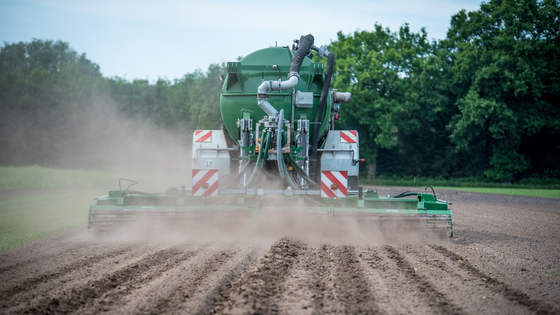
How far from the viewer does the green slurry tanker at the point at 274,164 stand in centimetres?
785

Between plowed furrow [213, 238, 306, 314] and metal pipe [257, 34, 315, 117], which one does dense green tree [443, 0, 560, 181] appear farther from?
plowed furrow [213, 238, 306, 314]

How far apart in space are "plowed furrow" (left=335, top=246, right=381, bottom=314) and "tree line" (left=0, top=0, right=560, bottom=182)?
28999mm

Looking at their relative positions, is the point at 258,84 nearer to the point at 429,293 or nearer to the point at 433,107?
the point at 429,293

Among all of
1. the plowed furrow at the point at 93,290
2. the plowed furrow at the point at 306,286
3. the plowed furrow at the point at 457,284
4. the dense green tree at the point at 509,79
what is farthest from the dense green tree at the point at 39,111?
the plowed furrow at the point at 457,284

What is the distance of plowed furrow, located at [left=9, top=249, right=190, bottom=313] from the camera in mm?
4043

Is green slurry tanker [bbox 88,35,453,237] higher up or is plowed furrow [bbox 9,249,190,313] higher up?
green slurry tanker [bbox 88,35,453,237]

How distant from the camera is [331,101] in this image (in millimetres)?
9211

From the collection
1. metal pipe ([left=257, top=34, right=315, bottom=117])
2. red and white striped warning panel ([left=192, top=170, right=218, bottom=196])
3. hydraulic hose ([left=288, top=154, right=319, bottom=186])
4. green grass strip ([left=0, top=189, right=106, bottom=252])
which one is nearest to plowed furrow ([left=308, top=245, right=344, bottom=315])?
hydraulic hose ([left=288, top=154, right=319, bottom=186])

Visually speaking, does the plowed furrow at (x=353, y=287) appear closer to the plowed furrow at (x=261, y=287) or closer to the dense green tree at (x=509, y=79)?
the plowed furrow at (x=261, y=287)

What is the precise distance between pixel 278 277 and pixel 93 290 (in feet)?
6.34

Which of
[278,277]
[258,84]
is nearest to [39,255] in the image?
[278,277]

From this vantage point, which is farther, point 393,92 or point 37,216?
point 393,92

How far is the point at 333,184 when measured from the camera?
8.05 metres

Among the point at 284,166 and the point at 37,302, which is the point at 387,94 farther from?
the point at 37,302
